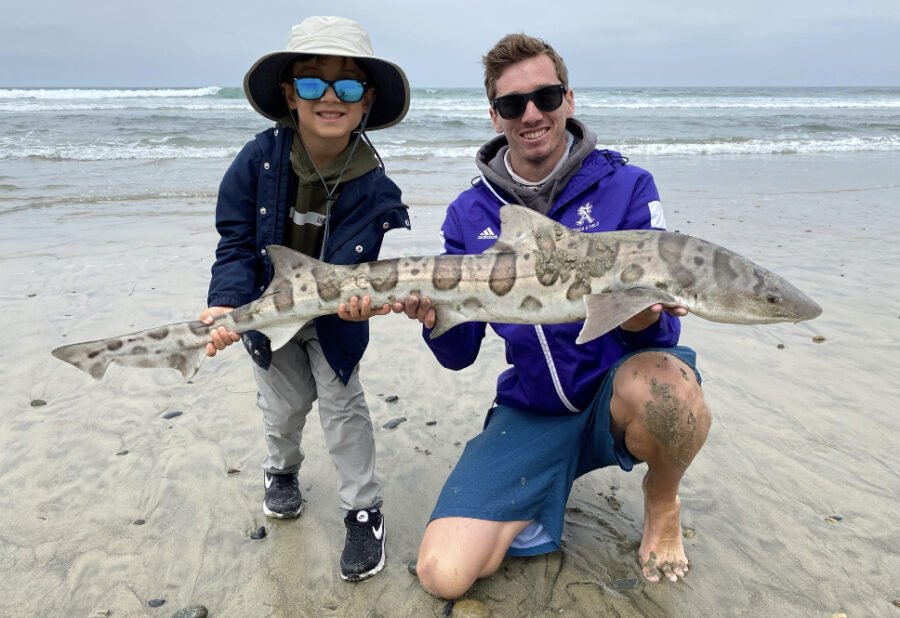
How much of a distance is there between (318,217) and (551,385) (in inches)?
70.4

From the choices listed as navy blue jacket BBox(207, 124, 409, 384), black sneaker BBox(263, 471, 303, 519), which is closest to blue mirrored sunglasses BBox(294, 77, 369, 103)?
navy blue jacket BBox(207, 124, 409, 384)

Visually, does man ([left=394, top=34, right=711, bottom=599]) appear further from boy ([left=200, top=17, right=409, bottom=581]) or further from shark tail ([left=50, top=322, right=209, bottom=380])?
shark tail ([left=50, top=322, right=209, bottom=380])

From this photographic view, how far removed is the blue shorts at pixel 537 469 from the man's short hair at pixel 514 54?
6.28 ft

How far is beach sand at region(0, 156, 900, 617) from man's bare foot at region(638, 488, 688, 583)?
71 millimetres

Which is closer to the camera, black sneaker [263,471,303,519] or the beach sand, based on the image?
the beach sand

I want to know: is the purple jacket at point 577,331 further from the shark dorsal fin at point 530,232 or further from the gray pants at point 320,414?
the gray pants at point 320,414

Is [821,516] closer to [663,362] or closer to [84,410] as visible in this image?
[663,362]

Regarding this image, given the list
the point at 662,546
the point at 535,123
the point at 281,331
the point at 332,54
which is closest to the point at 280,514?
the point at 281,331

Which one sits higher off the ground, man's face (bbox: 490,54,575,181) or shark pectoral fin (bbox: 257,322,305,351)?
man's face (bbox: 490,54,575,181)

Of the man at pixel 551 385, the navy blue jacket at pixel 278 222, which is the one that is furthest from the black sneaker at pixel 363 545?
the navy blue jacket at pixel 278 222

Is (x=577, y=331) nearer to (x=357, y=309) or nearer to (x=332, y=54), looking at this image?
Result: (x=357, y=309)

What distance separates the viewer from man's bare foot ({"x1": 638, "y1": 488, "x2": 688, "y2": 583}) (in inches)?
147

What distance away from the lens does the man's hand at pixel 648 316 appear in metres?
3.52

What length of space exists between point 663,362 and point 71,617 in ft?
11.3
